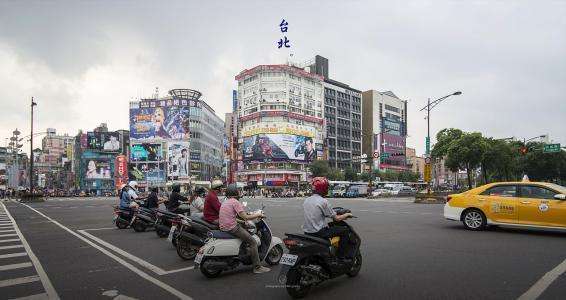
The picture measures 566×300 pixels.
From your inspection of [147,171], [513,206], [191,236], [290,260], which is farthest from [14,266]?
[147,171]

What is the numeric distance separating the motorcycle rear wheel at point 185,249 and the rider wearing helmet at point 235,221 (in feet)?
6.57

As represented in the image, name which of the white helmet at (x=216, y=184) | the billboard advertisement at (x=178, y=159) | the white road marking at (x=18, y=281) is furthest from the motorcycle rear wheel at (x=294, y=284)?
the billboard advertisement at (x=178, y=159)

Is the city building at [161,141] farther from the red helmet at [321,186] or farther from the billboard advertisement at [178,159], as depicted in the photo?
the red helmet at [321,186]

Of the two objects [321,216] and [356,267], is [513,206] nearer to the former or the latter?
[356,267]

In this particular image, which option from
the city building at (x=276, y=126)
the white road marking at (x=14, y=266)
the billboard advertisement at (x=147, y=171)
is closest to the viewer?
the white road marking at (x=14, y=266)

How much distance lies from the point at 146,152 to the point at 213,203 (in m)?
97.0

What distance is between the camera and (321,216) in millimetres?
6039

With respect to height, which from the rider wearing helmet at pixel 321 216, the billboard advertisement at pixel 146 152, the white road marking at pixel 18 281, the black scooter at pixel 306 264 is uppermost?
the billboard advertisement at pixel 146 152

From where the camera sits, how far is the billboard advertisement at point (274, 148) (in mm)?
90625

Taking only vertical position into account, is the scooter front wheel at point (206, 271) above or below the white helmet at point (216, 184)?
below

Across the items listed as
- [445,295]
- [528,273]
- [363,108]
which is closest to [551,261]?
[528,273]

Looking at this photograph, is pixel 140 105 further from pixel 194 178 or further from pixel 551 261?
pixel 551 261

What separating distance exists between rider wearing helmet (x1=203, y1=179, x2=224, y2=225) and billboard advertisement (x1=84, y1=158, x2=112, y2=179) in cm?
10577

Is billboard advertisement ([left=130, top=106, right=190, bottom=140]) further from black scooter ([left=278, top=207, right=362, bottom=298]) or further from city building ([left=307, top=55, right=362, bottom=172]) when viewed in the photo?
black scooter ([left=278, top=207, right=362, bottom=298])
